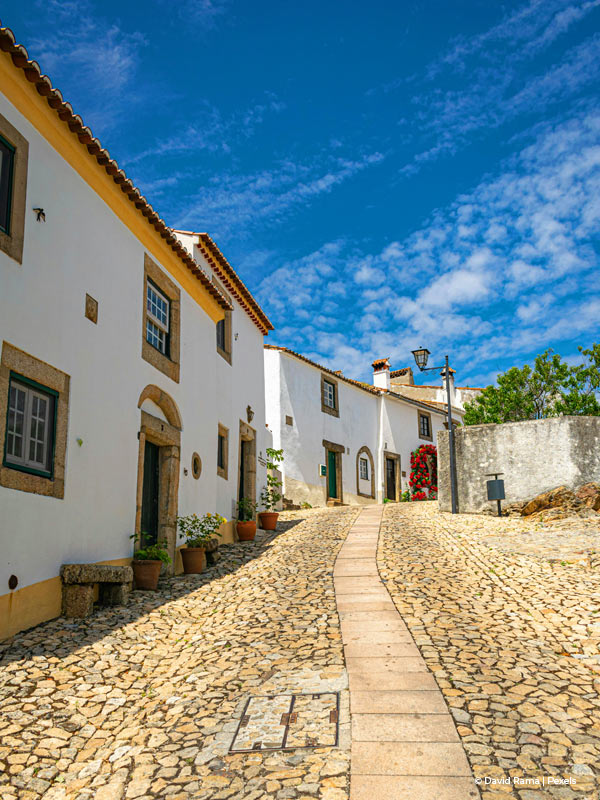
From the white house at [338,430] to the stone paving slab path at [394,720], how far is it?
15.6 m

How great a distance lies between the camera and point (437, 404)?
108ft

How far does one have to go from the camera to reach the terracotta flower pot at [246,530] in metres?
14.2

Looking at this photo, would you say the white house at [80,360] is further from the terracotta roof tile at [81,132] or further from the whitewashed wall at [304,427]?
the whitewashed wall at [304,427]

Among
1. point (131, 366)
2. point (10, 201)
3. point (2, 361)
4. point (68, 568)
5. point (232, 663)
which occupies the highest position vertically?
point (10, 201)

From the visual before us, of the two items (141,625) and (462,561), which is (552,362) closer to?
(462,561)

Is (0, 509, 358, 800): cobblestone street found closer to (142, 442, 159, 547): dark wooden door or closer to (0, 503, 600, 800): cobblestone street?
(0, 503, 600, 800): cobblestone street

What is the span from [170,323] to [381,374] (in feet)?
65.9

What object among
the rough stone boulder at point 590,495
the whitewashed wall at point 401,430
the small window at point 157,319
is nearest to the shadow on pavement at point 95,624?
the small window at point 157,319

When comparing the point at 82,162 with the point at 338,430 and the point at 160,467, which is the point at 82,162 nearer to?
the point at 160,467

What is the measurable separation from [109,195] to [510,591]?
7.40m

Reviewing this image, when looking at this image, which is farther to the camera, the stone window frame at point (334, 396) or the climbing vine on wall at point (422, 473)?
the climbing vine on wall at point (422, 473)

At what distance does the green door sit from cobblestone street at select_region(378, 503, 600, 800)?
12.6 metres

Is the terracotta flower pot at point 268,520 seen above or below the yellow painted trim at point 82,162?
below

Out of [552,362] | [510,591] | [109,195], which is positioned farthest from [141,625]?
[552,362]
